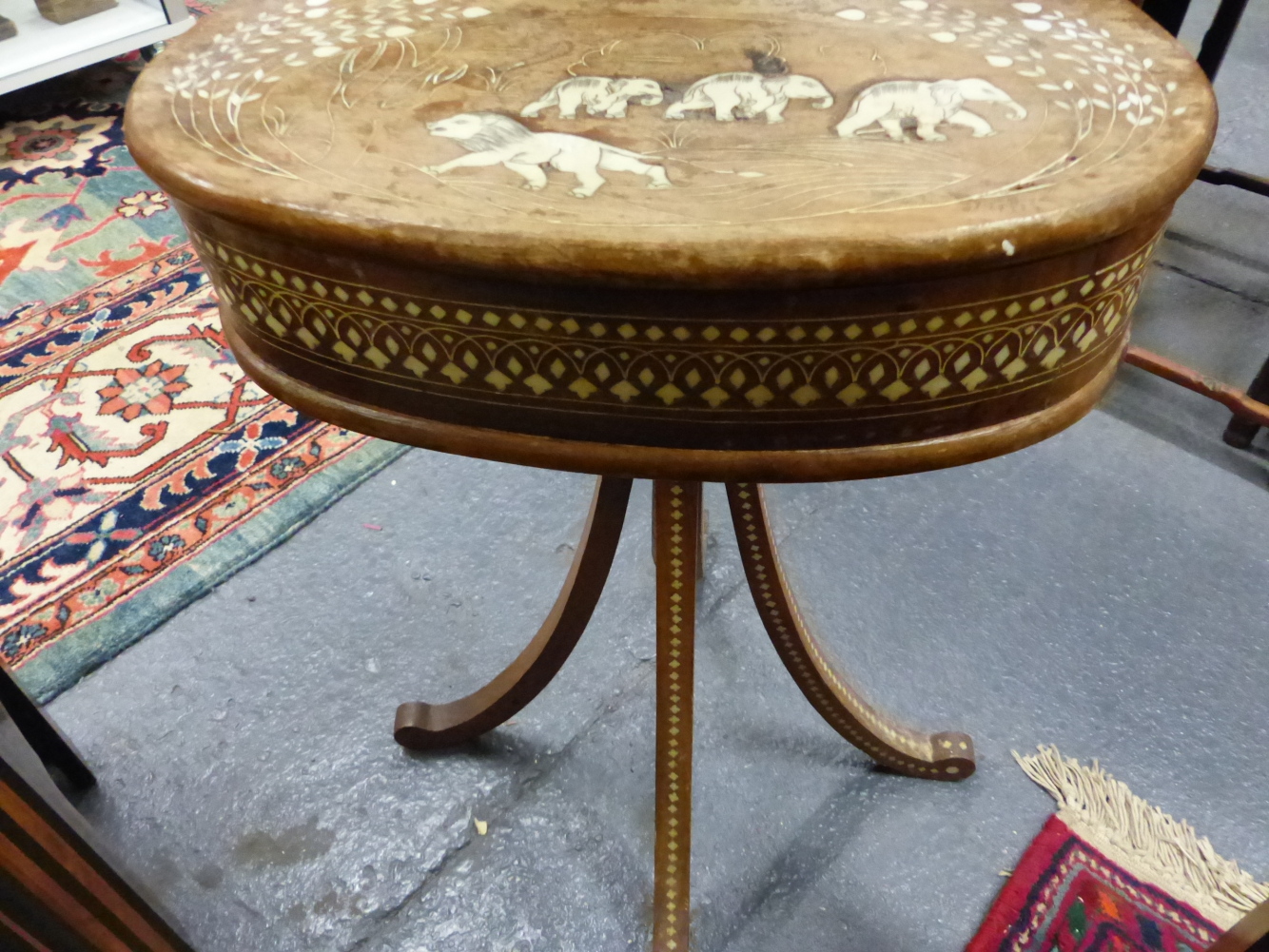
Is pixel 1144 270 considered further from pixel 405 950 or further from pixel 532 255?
pixel 405 950

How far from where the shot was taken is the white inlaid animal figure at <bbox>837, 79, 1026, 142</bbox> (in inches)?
19.5

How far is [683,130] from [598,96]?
0.07 meters

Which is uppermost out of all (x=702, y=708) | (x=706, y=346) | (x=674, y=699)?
(x=706, y=346)

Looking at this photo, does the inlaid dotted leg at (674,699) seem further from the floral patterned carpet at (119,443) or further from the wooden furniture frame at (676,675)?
the floral patterned carpet at (119,443)

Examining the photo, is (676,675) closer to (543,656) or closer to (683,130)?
(543,656)

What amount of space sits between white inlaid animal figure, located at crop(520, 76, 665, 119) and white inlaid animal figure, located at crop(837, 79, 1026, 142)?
0.40ft

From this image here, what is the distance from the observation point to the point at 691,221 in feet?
1.38

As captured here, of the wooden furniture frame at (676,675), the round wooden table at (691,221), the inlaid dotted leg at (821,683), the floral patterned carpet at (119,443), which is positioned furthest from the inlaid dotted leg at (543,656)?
the floral patterned carpet at (119,443)

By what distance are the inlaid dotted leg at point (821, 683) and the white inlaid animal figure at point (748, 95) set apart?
374 millimetres

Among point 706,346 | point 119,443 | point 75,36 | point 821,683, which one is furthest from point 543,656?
point 75,36

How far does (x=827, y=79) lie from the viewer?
553 millimetres

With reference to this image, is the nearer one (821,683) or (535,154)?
(535,154)

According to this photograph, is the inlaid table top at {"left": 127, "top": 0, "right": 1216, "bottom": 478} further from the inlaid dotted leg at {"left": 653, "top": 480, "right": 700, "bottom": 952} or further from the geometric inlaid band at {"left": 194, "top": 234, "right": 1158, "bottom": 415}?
the inlaid dotted leg at {"left": 653, "top": 480, "right": 700, "bottom": 952}

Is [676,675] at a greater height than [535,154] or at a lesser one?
lesser
